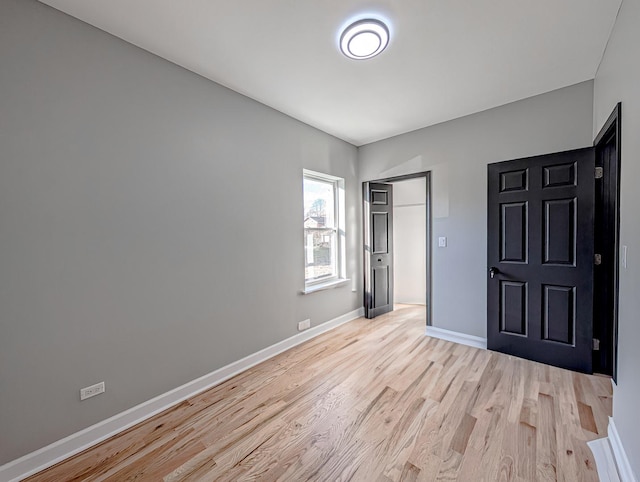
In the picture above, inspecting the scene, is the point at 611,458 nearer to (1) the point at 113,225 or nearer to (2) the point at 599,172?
(2) the point at 599,172

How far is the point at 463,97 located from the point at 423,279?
123 inches

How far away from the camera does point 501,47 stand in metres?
2.01

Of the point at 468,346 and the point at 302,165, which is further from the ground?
the point at 302,165

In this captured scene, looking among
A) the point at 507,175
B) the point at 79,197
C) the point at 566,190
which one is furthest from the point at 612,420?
the point at 79,197

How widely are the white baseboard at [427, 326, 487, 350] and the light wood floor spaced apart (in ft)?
1.12

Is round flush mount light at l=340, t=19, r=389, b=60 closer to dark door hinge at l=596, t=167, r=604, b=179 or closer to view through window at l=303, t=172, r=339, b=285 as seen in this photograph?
view through window at l=303, t=172, r=339, b=285

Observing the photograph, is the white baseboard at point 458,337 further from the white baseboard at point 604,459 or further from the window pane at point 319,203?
the window pane at point 319,203

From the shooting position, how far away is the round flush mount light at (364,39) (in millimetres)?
1776

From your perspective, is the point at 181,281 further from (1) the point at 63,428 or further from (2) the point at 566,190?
(2) the point at 566,190

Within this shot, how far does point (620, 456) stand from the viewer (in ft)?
4.76

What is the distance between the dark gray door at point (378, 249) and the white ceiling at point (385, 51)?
1547 millimetres

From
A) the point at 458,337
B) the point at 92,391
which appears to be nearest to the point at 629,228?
the point at 458,337

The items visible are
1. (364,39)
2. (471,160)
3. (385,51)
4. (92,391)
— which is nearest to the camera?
A: (92,391)

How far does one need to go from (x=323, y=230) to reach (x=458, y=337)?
2.14 m
